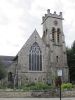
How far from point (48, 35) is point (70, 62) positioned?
831 centimetres

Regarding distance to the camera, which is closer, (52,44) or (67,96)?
(67,96)

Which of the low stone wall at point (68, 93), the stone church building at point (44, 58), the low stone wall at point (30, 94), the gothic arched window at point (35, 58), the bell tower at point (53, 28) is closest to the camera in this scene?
the low stone wall at point (30, 94)

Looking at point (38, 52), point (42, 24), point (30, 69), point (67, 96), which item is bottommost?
point (67, 96)

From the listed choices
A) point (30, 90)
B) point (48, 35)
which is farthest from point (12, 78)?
point (30, 90)

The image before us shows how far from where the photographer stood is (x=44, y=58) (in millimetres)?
46844

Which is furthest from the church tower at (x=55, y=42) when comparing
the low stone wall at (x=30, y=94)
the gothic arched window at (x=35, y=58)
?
the low stone wall at (x=30, y=94)

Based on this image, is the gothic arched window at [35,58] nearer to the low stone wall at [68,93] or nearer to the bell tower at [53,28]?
the bell tower at [53,28]

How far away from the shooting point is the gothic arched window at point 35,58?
45781 mm

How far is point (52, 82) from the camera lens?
44688mm

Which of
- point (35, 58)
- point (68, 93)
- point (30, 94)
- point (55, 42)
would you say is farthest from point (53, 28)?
point (30, 94)

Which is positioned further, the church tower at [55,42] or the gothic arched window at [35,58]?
the church tower at [55,42]

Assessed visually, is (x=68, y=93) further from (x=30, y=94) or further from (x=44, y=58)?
(x=44, y=58)

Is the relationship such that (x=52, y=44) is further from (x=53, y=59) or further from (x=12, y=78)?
(x=12, y=78)

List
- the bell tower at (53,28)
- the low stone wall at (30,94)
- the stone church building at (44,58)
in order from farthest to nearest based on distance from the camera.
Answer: the bell tower at (53,28)
the stone church building at (44,58)
the low stone wall at (30,94)
